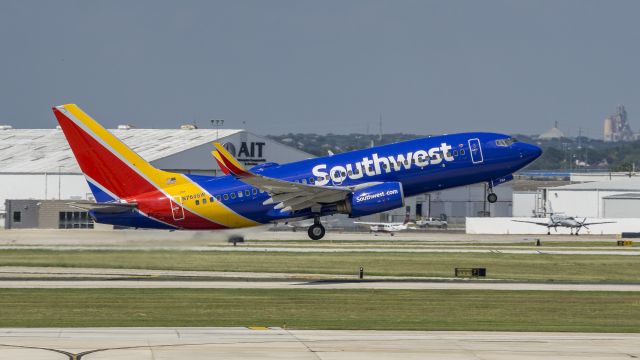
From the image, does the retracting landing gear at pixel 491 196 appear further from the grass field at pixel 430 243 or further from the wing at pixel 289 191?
the grass field at pixel 430 243

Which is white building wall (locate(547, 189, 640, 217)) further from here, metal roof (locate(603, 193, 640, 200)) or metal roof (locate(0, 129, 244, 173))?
metal roof (locate(0, 129, 244, 173))

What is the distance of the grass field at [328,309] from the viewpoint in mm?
Answer: 49906

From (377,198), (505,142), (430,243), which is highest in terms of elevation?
(505,142)

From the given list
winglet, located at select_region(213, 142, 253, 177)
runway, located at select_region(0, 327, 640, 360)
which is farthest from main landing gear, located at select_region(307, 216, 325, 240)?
runway, located at select_region(0, 327, 640, 360)

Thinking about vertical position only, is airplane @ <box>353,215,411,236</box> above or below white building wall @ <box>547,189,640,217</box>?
below

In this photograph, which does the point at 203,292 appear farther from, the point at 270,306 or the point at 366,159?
the point at 366,159

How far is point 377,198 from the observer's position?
64.0 meters

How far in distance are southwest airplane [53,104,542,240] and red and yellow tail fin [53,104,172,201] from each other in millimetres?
Result: 55

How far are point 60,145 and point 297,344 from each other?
12743cm

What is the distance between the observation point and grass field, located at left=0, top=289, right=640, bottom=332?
49.9 meters

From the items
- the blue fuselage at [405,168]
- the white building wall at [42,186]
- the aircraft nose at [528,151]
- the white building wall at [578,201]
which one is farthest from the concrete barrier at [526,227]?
the blue fuselage at [405,168]

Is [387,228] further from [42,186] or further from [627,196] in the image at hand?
[42,186]

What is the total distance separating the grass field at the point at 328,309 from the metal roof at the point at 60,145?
84908 mm

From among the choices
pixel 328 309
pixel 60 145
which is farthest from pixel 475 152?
pixel 60 145
